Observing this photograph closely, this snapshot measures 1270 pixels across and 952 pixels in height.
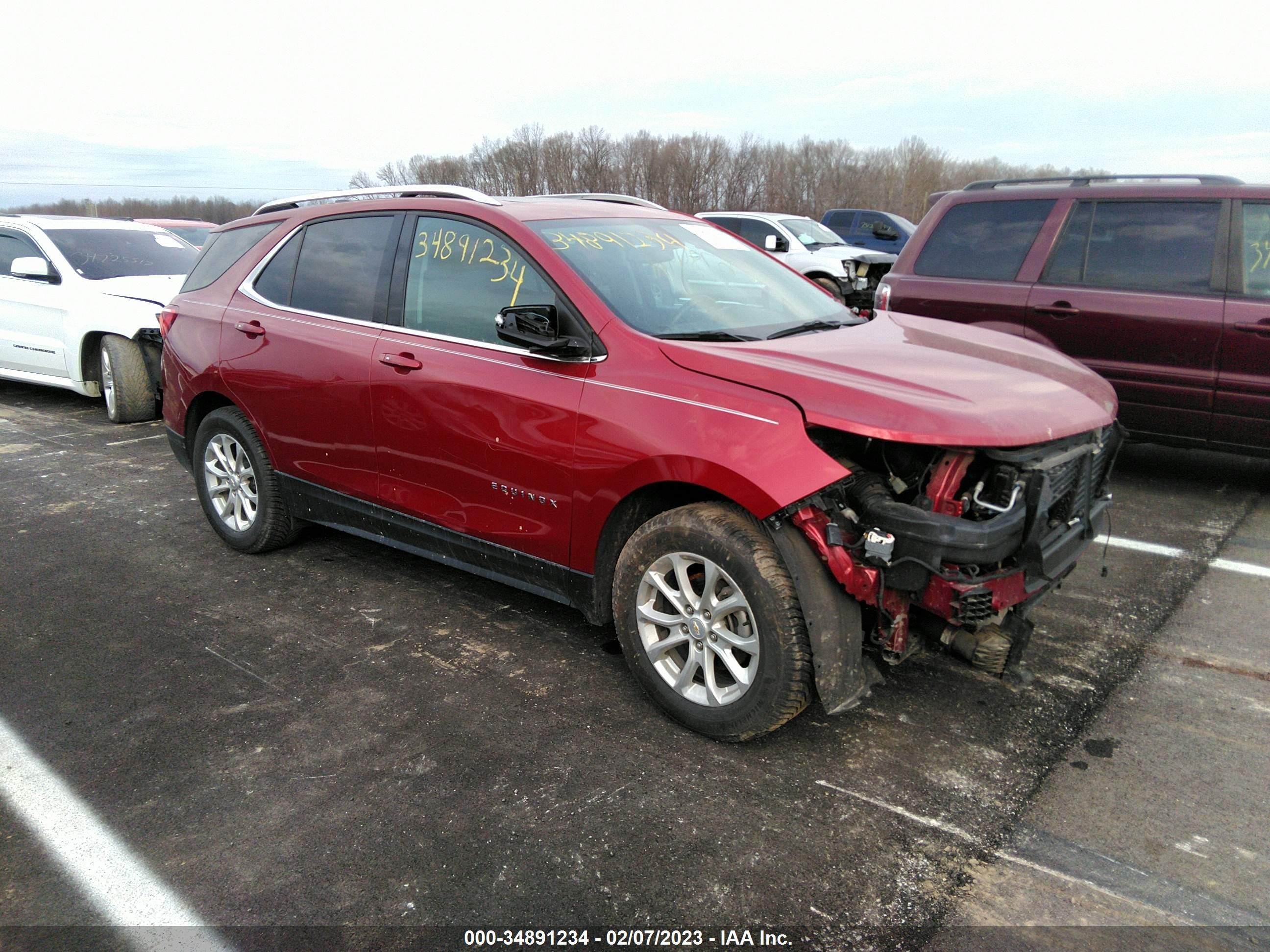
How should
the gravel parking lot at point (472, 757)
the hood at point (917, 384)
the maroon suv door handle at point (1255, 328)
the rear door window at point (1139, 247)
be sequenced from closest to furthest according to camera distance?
1. the gravel parking lot at point (472, 757)
2. the hood at point (917, 384)
3. the maroon suv door handle at point (1255, 328)
4. the rear door window at point (1139, 247)

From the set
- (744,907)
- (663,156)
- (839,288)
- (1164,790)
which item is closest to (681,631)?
(744,907)

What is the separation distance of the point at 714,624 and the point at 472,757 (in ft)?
3.07

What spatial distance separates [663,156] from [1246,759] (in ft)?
171

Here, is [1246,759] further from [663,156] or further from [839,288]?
[663,156]

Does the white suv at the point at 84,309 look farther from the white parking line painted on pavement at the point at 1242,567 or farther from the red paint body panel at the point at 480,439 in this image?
the white parking line painted on pavement at the point at 1242,567

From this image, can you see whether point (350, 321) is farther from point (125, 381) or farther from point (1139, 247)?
point (125, 381)

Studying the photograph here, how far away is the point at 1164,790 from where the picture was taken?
2.85 metres

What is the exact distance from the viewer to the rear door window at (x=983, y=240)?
20.3 feet

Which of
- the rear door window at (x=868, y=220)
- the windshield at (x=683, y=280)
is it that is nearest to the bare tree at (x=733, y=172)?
the rear door window at (x=868, y=220)

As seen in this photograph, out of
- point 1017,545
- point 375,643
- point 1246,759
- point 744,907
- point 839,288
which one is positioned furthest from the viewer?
point 839,288

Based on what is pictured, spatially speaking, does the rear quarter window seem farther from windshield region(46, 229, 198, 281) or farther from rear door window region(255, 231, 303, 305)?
windshield region(46, 229, 198, 281)

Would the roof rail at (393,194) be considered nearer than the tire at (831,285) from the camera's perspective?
Yes

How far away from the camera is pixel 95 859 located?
261 cm

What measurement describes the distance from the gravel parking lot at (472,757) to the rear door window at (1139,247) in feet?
6.01
